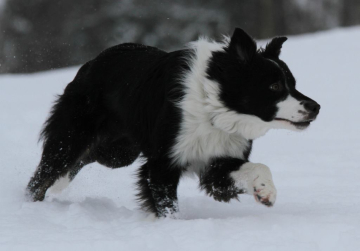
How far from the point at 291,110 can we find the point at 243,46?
2.14 feet

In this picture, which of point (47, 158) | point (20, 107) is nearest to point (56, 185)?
point (47, 158)

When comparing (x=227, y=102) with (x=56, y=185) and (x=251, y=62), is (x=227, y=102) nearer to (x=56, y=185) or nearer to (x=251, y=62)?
(x=251, y=62)

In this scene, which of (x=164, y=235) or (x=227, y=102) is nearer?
(x=164, y=235)

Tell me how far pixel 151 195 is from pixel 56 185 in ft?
4.97

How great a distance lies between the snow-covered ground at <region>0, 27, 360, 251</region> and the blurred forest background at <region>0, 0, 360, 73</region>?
12.5 metres

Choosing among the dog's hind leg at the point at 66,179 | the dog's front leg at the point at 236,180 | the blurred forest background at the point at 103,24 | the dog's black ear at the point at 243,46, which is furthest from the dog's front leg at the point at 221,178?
the blurred forest background at the point at 103,24

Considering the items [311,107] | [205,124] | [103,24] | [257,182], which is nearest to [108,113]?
[205,124]

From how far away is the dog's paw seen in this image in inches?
190

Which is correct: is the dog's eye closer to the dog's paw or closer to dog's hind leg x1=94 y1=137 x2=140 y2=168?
the dog's paw

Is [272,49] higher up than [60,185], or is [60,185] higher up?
[272,49]

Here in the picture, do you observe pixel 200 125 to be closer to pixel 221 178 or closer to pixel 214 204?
pixel 221 178

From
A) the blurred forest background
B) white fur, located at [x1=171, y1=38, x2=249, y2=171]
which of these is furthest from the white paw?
the blurred forest background

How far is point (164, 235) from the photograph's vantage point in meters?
4.28

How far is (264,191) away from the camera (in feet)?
15.9
